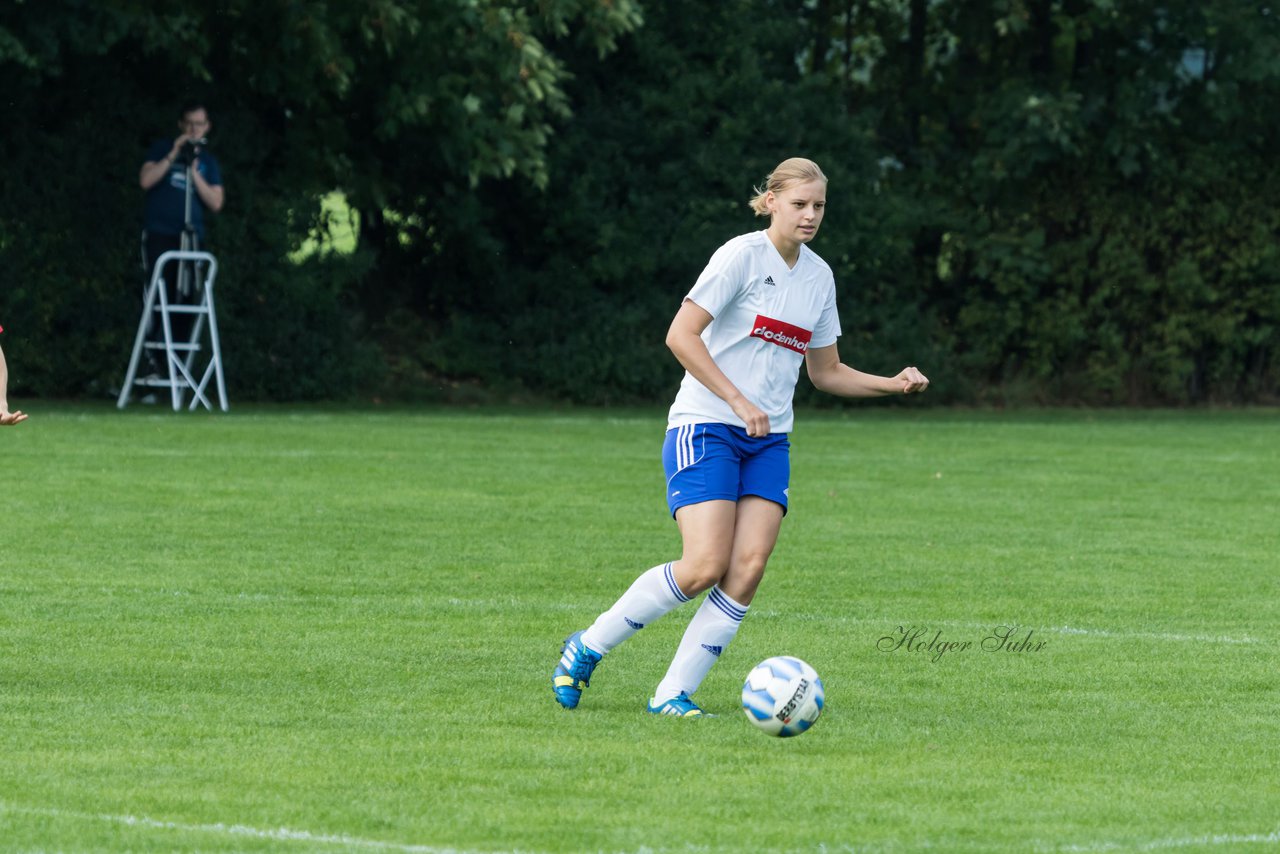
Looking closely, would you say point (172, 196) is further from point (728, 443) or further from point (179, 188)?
point (728, 443)

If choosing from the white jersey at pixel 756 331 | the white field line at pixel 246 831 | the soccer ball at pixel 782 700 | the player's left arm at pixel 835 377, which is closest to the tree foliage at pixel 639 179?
the player's left arm at pixel 835 377

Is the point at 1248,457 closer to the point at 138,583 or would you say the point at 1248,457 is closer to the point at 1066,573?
the point at 1066,573

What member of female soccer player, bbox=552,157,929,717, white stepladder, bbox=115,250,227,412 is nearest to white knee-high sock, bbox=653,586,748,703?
female soccer player, bbox=552,157,929,717

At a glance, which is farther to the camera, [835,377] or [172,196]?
[172,196]

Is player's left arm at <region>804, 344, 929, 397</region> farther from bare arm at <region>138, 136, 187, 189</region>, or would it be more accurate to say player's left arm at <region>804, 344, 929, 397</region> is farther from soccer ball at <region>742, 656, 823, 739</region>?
bare arm at <region>138, 136, 187, 189</region>

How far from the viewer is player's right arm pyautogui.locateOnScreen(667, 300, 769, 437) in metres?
6.94

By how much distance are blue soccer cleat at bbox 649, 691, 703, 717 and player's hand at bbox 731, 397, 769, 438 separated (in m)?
0.90

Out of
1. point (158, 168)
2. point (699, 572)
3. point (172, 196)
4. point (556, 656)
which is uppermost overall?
point (158, 168)

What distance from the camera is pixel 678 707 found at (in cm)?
711

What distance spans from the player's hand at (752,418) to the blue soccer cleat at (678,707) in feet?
2.95

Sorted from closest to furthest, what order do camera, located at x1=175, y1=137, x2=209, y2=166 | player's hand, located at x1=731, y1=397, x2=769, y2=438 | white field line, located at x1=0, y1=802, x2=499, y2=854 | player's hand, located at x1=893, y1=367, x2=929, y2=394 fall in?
1. white field line, located at x1=0, y1=802, x2=499, y2=854
2. player's hand, located at x1=731, y1=397, x2=769, y2=438
3. player's hand, located at x1=893, y1=367, x2=929, y2=394
4. camera, located at x1=175, y1=137, x2=209, y2=166

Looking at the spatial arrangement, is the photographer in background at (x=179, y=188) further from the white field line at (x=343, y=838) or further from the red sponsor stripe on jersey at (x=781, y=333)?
the white field line at (x=343, y=838)

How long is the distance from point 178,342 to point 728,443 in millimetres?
14122

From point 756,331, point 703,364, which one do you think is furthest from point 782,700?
point 756,331
